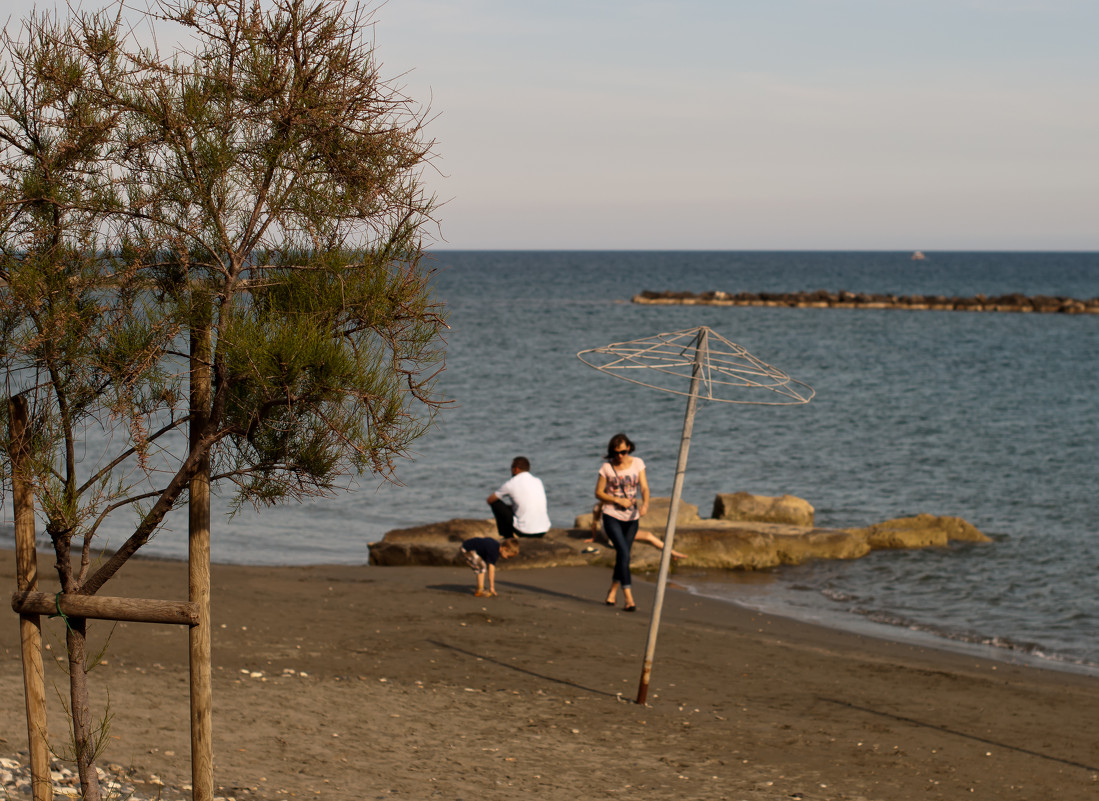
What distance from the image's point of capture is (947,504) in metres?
20.8

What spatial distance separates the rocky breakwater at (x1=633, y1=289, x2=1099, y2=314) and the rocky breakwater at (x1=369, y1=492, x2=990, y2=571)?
2706 inches

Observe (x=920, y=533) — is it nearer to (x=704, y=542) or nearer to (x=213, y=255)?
(x=704, y=542)

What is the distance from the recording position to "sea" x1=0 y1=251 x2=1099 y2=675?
44.6 ft

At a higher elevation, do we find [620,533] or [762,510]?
[620,533]

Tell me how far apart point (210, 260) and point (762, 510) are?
14.4m

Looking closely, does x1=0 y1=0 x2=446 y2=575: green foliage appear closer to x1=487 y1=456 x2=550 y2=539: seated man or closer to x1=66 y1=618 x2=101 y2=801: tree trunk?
x1=66 y1=618 x2=101 y2=801: tree trunk

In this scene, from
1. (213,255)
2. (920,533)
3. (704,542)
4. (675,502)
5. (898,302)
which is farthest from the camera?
(898,302)

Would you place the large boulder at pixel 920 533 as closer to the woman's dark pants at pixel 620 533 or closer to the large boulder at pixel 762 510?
the large boulder at pixel 762 510

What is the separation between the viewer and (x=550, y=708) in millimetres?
7723

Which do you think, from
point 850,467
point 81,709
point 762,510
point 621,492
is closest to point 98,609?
point 81,709

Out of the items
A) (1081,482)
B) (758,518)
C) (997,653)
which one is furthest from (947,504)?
(997,653)

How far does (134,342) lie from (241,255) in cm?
54

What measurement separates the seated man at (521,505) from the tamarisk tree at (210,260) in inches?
307

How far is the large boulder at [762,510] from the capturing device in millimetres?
17531
